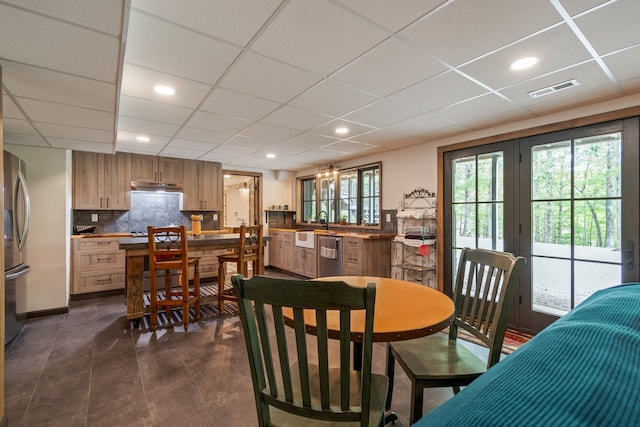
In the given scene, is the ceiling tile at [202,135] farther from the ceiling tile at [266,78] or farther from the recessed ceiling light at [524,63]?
the recessed ceiling light at [524,63]

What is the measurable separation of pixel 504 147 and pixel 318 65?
2.54 m

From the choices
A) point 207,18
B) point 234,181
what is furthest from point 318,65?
point 234,181

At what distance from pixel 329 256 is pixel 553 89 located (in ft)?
11.9

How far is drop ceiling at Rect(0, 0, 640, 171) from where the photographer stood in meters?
1.42

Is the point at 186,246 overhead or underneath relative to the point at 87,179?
underneath

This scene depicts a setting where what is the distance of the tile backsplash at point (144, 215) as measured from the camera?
4793 mm

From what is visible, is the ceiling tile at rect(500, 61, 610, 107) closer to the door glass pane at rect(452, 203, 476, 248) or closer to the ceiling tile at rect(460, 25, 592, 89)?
the ceiling tile at rect(460, 25, 592, 89)

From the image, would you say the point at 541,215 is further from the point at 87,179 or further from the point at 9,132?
the point at 87,179

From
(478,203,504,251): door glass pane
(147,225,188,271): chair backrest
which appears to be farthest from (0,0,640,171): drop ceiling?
(147,225,188,271): chair backrest

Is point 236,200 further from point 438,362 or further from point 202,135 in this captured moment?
point 438,362

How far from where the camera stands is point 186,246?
306 centimetres

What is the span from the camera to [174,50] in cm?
177

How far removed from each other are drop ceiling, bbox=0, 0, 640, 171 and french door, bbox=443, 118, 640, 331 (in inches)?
16.4

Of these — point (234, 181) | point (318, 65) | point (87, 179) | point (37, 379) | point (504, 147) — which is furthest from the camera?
point (234, 181)
